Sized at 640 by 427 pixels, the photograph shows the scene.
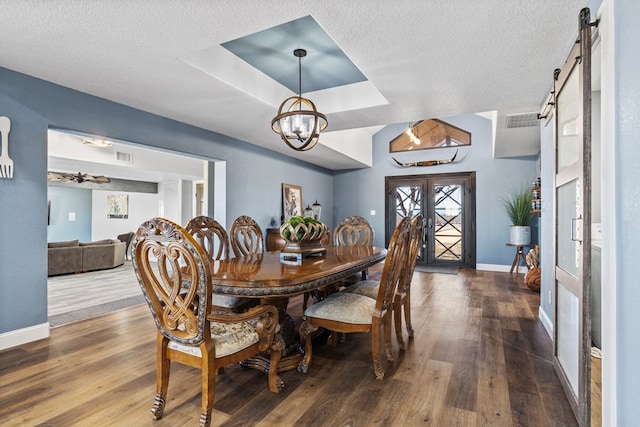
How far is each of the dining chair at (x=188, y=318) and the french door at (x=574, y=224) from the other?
1.55m

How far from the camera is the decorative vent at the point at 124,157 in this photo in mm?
6043

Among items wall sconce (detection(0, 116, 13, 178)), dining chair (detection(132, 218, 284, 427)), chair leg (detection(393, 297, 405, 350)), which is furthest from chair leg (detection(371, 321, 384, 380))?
wall sconce (detection(0, 116, 13, 178))

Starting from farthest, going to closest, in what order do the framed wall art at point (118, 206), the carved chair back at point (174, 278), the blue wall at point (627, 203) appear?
the framed wall art at point (118, 206), the carved chair back at point (174, 278), the blue wall at point (627, 203)

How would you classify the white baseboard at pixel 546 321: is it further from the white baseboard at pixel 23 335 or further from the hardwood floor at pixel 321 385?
the white baseboard at pixel 23 335

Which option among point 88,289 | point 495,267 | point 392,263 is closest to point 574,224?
point 392,263

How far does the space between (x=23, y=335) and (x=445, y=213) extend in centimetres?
699

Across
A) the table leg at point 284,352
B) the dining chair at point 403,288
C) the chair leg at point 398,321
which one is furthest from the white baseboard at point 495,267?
the table leg at point 284,352

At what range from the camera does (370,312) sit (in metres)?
2.20

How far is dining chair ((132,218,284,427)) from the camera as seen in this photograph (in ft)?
4.93

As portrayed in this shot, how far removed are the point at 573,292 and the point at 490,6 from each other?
172 cm

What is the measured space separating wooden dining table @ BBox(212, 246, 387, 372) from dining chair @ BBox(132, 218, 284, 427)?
5.4 inches

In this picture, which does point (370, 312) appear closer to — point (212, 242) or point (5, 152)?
point (212, 242)

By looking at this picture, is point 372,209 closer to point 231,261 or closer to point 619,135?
point 231,261

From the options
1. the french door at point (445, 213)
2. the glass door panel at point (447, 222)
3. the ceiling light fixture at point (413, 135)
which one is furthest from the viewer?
the glass door panel at point (447, 222)
